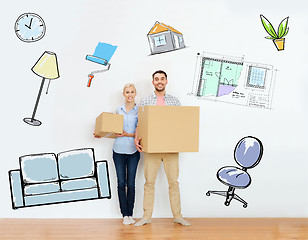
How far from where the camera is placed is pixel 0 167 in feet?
10.4

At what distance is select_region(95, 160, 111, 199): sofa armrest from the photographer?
3234 mm

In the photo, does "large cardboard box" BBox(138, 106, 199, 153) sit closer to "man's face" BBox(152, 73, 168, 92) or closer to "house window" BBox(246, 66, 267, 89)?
"man's face" BBox(152, 73, 168, 92)

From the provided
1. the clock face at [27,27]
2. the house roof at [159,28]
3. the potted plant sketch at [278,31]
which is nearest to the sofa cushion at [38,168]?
the clock face at [27,27]

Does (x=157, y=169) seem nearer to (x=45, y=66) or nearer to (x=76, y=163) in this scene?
(x=76, y=163)

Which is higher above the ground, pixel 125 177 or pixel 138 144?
pixel 138 144

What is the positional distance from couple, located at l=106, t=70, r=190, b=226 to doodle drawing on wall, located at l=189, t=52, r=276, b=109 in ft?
1.41

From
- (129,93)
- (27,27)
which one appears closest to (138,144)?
(129,93)

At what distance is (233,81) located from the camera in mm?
3336

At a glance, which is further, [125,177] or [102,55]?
[102,55]

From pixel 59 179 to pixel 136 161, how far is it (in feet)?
2.57

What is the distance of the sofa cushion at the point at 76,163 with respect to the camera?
321 centimetres

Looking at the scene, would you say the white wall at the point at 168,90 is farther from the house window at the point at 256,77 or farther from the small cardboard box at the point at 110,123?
the small cardboard box at the point at 110,123

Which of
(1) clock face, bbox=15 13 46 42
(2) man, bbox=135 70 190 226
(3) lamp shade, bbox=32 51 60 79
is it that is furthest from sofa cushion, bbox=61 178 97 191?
(1) clock face, bbox=15 13 46 42

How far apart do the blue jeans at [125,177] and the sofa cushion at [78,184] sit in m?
0.35
